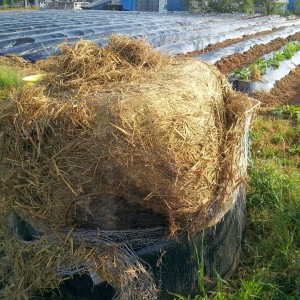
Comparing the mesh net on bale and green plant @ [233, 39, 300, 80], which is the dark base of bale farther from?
green plant @ [233, 39, 300, 80]

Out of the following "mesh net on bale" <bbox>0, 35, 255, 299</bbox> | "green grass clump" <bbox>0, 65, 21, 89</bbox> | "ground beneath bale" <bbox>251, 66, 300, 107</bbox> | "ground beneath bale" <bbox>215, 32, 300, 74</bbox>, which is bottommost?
"ground beneath bale" <bbox>251, 66, 300, 107</bbox>

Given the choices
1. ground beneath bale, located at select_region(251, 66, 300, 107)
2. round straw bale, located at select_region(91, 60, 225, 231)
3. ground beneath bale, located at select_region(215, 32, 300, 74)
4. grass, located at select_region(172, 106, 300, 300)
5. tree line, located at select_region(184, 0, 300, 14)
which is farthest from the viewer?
tree line, located at select_region(184, 0, 300, 14)

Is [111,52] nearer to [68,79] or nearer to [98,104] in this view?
[68,79]

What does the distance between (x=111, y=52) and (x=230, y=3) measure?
30.9m

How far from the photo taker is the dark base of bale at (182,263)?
1.97 m

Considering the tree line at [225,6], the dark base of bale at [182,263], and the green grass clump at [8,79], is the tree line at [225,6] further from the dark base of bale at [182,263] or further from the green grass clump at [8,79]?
the dark base of bale at [182,263]

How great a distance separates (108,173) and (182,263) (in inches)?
26.4

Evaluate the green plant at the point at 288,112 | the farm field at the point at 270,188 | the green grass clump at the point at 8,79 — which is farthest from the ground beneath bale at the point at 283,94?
the green grass clump at the point at 8,79

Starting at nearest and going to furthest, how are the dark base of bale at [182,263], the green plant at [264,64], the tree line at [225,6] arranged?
the dark base of bale at [182,263]
the green plant at [264,64]
the tree line at [225,6]

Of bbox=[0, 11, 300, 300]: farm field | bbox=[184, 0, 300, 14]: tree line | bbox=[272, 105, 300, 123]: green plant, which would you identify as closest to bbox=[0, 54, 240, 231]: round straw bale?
bbox=[0, 11, 300, 300]: farm field

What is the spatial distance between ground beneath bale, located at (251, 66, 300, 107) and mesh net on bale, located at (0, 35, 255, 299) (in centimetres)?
509

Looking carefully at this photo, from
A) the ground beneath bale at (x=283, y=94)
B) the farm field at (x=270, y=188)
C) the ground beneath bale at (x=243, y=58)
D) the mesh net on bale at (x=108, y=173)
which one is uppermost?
the mesh net on bale at (x=108, y=173)

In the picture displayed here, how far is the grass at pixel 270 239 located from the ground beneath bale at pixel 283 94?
3.37 metres

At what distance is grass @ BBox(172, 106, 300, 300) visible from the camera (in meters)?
2.14
